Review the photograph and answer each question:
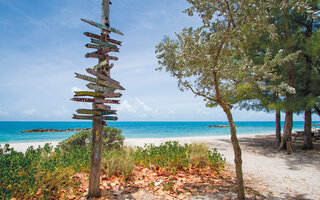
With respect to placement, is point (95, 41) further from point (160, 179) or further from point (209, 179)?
point (209, 179)

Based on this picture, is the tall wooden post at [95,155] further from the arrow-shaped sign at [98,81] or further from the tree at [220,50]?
the tree at [220,50]

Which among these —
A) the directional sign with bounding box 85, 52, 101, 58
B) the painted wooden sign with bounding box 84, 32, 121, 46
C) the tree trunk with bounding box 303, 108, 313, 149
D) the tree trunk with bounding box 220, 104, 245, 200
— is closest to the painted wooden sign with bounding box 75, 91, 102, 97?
the directional sign with bounding box 85, 52, 101, 58

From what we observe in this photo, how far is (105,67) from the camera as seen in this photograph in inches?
164

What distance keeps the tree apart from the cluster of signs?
1393mm

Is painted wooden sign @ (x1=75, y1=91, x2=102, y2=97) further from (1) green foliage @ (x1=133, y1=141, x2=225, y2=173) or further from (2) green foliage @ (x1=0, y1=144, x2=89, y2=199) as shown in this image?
(1) green foliage @ (x1=133, y1=141, x2=225, y2=173)

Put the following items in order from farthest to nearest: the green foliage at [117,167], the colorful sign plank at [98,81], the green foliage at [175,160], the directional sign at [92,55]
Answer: the green foliage at [175,160] < the green foliage at [117,167] < the directional sign at [92,55] < the colorful sign plank at [98,81]

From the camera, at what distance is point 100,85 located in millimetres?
4039

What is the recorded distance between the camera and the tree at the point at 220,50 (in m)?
3.97

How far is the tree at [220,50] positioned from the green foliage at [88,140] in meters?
4.78

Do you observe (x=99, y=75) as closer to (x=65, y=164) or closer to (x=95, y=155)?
(x=95, y=155)

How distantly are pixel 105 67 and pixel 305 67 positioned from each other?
12200 millimetres

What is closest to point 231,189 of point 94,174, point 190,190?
point 190,190

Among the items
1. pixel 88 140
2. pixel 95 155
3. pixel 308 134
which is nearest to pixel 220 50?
pixel 95 155

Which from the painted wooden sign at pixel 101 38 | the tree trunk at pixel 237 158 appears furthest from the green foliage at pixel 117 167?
the painted wooden sign at pixel 101 38
